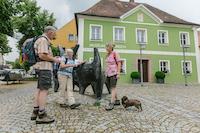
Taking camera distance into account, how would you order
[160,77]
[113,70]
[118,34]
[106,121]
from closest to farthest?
[106,121] < [113,70] < [160,77] < [118,34]

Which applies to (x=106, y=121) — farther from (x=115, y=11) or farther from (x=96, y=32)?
(x=115, y=11)

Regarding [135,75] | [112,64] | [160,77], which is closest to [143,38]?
[160,77]

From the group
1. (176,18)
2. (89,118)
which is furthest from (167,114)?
(176,18)

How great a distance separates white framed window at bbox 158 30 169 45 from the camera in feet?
84.3

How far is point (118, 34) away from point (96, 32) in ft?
7.57

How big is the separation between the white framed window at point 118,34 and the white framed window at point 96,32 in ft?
4.74

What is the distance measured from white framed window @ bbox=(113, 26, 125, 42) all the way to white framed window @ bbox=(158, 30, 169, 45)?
13.2ft

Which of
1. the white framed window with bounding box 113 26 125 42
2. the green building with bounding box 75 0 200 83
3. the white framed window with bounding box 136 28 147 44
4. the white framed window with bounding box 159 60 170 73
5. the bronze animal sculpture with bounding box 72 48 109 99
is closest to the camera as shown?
the bronze animal sculpture with bounding box 72 48 109 99

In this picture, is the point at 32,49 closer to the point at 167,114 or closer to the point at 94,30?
the point at 167,114

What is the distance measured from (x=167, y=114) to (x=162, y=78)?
704 inches

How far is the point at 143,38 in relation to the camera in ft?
83.0

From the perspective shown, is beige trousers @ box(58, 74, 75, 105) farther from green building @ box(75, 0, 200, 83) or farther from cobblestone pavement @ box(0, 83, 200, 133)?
green building @ box(75, 0, 200, 83)

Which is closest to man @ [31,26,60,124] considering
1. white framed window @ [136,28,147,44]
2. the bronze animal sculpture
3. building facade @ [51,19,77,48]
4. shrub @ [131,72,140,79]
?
the bronze animal sculpture

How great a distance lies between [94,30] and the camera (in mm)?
23656
